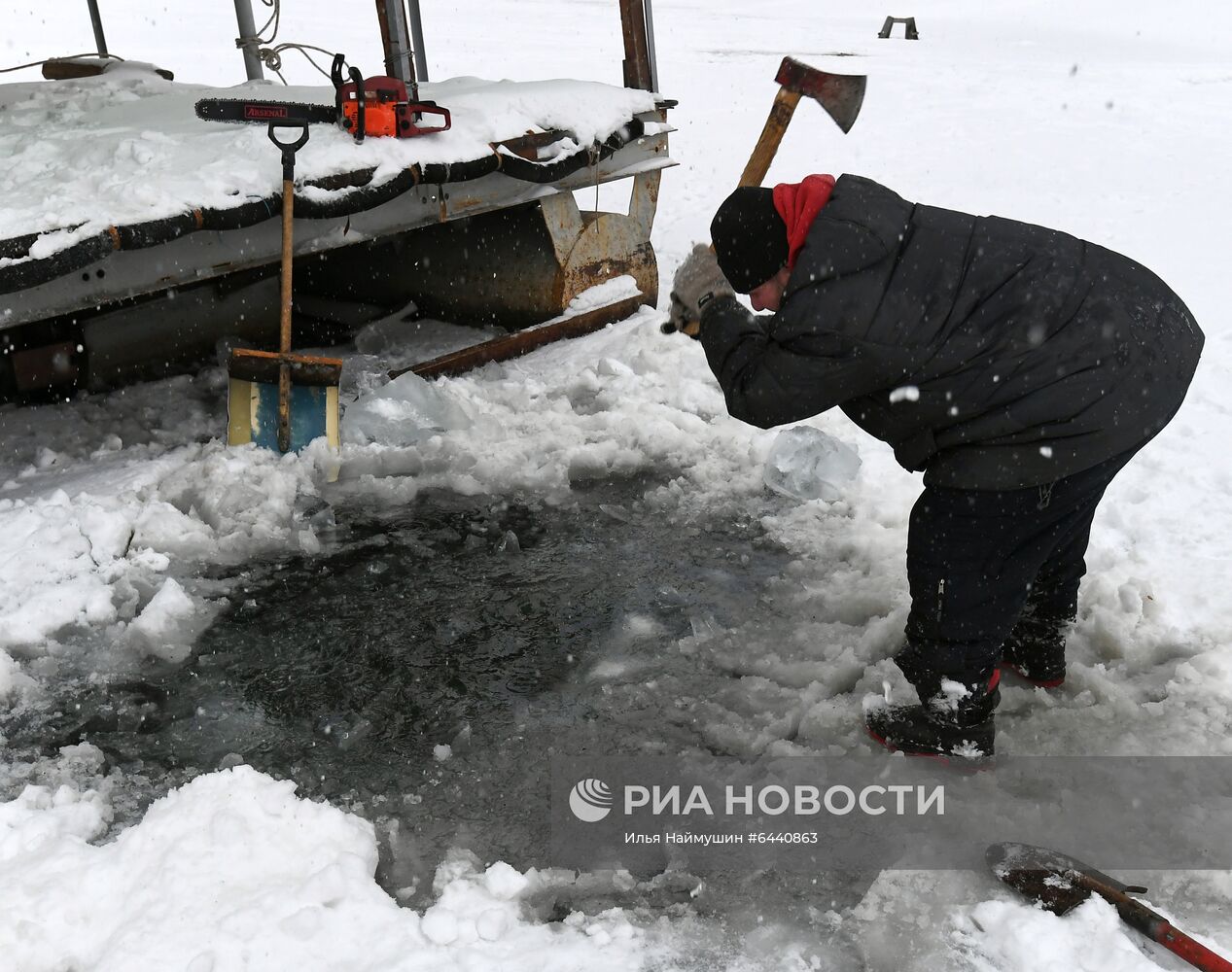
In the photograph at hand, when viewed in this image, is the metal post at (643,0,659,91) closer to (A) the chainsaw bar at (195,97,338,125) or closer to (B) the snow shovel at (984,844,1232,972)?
(A) the chainsaw bar at (195,97,338,125)

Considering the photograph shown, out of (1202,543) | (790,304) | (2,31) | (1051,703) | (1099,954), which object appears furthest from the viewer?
(2,31)

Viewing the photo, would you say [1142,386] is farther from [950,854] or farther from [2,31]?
[2,31]

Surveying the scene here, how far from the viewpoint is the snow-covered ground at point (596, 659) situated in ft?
7.30

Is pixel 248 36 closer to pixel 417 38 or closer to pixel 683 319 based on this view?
pixel 417 38

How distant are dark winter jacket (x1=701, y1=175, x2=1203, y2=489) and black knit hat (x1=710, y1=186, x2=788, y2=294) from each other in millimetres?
91

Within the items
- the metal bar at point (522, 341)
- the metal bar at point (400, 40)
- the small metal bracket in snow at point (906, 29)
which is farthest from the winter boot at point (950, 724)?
the small metal bracket in snow at point (906, 29)

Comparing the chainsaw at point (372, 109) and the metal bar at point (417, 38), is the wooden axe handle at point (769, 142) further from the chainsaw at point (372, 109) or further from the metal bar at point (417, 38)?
the metal bar at point (417, 38)

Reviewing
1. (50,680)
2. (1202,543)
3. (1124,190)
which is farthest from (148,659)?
(1124,190)

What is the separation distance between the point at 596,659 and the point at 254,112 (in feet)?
8.01

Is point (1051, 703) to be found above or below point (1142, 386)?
below

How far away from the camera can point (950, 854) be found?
97.0 inches

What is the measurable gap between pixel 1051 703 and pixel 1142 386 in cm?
100

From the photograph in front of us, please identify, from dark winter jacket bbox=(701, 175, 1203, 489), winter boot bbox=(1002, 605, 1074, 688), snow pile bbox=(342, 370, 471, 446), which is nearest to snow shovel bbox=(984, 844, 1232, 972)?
winter boot bbox=(1002, 605, 1074, 688)

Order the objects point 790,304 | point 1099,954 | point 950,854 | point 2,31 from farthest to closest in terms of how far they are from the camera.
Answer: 1. point 2,31
2. point 950,854
3. point 790,304
4. point 1099,954
